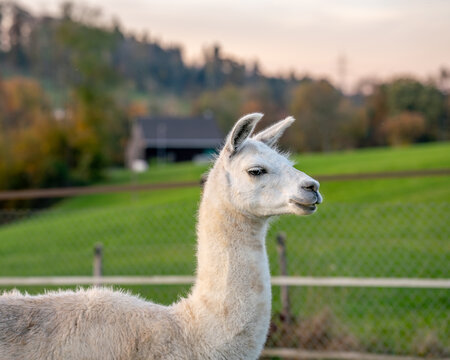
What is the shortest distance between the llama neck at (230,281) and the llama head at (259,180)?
106 mm

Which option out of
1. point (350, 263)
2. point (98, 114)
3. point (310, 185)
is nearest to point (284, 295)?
point (350, 263)

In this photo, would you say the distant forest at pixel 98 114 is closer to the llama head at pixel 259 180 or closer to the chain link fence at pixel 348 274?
the chain link fence at pixel 348 274

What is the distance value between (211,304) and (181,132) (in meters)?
78.8

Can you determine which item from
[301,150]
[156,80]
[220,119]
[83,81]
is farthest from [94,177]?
[156,80]

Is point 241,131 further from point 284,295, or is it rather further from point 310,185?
point 284,295

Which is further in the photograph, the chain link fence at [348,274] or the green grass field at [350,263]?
the green grass field at [350,263]

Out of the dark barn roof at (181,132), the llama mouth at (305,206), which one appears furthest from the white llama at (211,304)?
the dark barn roof at (181,132)

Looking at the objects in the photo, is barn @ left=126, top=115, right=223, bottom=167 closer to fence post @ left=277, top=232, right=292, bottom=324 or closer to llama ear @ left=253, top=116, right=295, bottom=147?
fence post @ left=277, top=232, right=292, bottom=324

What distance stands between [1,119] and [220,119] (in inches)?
1582

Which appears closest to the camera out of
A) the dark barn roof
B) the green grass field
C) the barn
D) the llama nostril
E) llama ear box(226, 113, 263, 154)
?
the llama nostril

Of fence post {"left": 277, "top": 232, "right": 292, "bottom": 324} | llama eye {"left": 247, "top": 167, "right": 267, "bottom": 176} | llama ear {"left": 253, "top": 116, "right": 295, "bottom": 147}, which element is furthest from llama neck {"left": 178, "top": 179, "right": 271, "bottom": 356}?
fence post {"left": 277, "top": 232, "right": 292, "bottom": 324}

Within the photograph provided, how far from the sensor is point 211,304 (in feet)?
10.8

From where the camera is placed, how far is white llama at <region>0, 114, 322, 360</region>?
10.4 feet

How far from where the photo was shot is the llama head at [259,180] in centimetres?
319
